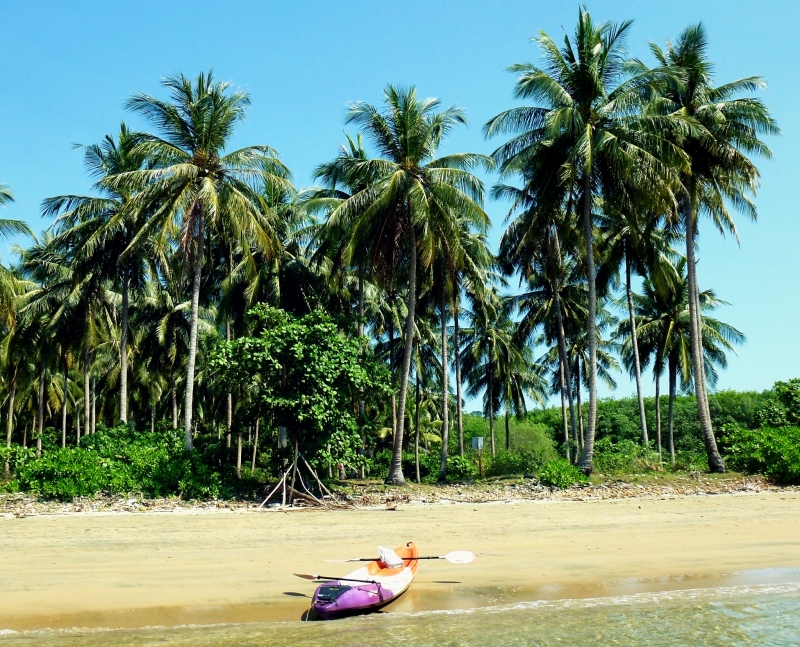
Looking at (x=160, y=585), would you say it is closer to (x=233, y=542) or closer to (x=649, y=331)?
(x=233, y=542)

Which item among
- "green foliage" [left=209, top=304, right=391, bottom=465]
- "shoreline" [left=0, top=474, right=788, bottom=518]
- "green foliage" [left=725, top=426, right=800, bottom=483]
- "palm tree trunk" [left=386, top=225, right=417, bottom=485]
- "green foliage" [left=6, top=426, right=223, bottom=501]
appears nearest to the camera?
"shoreline" [left=0, top=474, right=788, bottom=518]

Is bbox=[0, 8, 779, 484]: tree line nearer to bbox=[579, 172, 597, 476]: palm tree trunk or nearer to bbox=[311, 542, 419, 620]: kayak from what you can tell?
bbox=[579, 172, 597, 476]: palm tree trunk

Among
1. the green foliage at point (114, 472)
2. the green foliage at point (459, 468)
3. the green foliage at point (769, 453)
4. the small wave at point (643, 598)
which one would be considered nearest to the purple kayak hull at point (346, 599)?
the small wave at point (643, 598)

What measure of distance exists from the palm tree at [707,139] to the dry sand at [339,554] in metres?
8.02

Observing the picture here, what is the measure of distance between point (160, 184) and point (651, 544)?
16.3 m

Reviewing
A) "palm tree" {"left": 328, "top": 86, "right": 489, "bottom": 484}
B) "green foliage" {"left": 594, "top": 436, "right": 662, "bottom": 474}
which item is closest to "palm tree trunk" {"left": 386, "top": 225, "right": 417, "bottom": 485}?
"palm tree" {"left": 328, "top": 86, "right": 489, "bottom": 484}

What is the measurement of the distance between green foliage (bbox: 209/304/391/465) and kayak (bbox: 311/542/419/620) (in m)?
8.94

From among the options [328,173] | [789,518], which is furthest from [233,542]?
[328,173]

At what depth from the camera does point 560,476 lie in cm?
2255

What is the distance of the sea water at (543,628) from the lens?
8.65 metres

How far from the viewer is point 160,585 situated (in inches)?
412

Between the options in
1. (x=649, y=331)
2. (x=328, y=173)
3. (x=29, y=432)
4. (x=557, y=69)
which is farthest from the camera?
(x=29, y=432)

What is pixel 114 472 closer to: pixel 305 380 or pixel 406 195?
pixel 305 380

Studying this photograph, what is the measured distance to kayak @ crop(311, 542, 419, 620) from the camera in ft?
31.6
